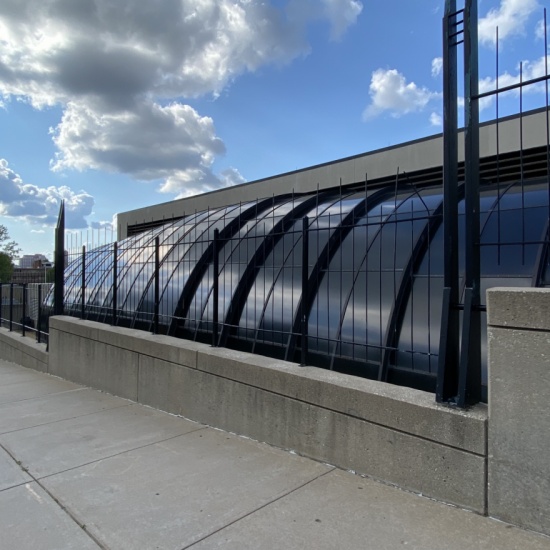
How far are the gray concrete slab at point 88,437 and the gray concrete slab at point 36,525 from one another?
496 mm

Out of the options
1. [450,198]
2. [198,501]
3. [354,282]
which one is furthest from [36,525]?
[354,282]

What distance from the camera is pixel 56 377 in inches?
368

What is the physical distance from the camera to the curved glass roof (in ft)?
17.3

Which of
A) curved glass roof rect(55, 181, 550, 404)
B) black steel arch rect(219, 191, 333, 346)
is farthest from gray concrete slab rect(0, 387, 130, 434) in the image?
black steel arch rect(219, 191, 333, 346)

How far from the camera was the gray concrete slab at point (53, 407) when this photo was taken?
6.03 m

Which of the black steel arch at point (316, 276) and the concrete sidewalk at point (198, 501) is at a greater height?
the black steel arch at point (316, 276)

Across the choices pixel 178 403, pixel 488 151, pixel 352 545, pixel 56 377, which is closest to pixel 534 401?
pixel 352 545

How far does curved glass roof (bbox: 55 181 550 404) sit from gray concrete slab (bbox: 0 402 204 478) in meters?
1.37

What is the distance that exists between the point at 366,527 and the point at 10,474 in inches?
130

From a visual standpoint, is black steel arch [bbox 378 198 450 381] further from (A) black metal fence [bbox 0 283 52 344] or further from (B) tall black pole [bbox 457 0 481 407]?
(A) black metal fence [bbox 0 283 52 344]

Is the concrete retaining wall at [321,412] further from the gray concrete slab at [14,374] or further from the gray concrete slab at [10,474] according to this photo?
the gray concrete slab at [14,374]

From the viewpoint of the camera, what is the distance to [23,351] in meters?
11.8

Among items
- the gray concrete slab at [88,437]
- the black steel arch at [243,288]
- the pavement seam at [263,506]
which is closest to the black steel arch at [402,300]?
the pavement seam at [263,506]

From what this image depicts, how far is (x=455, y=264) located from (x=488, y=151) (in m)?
15.0
